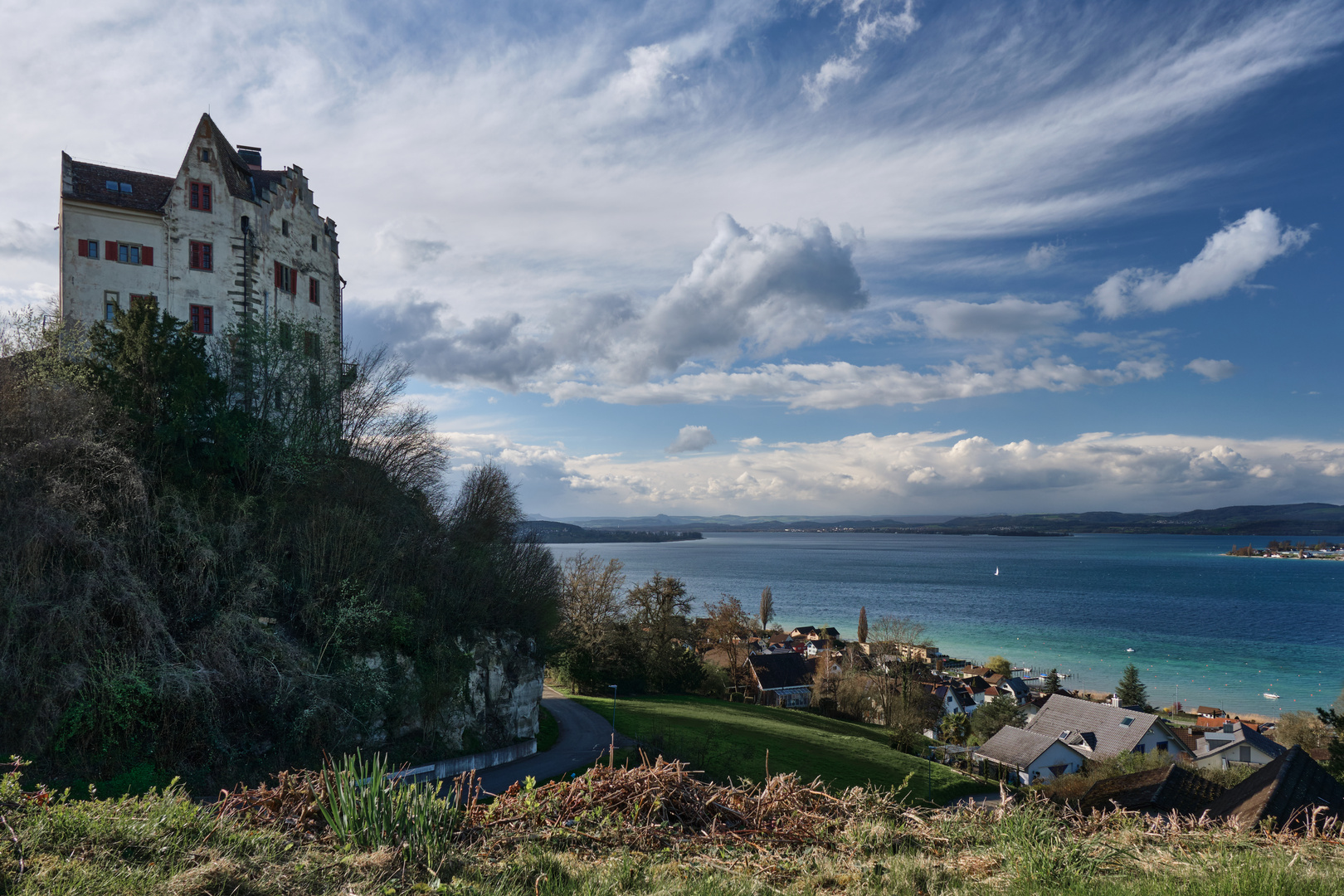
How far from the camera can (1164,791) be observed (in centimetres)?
1934

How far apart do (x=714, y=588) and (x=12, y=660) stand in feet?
397

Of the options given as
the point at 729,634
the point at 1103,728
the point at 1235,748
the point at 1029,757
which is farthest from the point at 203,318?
the point at 1235,748

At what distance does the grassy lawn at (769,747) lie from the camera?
27.3 metres

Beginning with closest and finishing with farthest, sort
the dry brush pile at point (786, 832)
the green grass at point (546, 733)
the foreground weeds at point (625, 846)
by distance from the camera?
the foreground weeds at point (625, 846) → the dry brush pile at point (786, 832) → the green grass at point (546, 733)

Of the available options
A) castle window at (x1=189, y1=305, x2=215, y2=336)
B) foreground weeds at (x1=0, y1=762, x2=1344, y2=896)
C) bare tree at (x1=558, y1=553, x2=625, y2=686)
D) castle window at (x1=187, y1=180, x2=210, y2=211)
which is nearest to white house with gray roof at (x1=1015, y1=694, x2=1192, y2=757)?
bare tree at (x1=558, y1=553, x2=625, y2=686)

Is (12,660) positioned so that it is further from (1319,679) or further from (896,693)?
(1319,679)

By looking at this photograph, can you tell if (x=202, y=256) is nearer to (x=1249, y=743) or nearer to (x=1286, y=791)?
(x=1286, y=791)

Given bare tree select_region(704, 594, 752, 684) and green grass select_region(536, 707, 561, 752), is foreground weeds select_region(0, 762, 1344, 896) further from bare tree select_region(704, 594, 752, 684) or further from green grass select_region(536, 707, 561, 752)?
bare tree select_region(704, 594, 752, 684)

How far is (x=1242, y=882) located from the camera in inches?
147

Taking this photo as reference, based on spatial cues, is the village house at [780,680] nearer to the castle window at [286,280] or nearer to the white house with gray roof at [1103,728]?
the white house with gray roof at [1103,728]

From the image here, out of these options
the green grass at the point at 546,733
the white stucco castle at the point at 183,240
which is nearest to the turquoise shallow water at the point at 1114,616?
the green grass at the point at 546,733

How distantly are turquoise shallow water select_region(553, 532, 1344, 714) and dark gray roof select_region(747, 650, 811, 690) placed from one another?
2139 centimetres

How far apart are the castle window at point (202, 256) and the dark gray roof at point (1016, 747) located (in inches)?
1731

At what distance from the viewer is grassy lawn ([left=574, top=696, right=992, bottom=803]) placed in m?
→ 27.3
